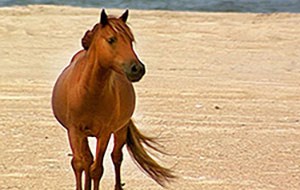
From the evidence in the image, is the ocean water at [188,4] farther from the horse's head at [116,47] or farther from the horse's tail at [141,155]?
the horse's head at [116,47]

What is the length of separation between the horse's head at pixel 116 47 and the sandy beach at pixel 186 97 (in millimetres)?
1151

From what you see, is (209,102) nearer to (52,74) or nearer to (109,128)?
(52,74)

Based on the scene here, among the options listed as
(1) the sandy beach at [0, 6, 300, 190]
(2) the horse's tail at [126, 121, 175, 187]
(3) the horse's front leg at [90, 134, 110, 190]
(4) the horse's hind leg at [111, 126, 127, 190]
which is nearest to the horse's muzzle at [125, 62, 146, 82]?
(3) the horse's front leg at [90, 134, 110, 190]

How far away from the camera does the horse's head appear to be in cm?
250

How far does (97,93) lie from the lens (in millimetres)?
2758

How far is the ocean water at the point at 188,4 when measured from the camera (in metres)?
10.8

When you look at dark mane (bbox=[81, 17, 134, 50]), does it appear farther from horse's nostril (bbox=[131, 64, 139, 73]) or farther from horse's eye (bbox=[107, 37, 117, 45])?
horse's nostril (bbox=[131, 64, 139, 73])

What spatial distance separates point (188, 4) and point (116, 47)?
28.2ft

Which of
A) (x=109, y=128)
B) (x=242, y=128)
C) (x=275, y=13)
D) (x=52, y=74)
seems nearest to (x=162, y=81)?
(x=52, y=74)

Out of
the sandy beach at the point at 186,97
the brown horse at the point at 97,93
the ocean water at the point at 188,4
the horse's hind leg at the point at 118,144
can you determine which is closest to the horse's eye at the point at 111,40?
the brown horse at the point at 97,93

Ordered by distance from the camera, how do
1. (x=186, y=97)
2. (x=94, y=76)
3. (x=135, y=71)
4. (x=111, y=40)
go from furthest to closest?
(x=186, y=97) < (x=94, y=76) < (x=111, y=40) < (x=135, y=71)

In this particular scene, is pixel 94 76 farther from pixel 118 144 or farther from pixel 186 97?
pixel 186 97

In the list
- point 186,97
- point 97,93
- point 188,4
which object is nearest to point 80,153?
point 97,93

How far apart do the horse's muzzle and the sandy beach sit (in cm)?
127
